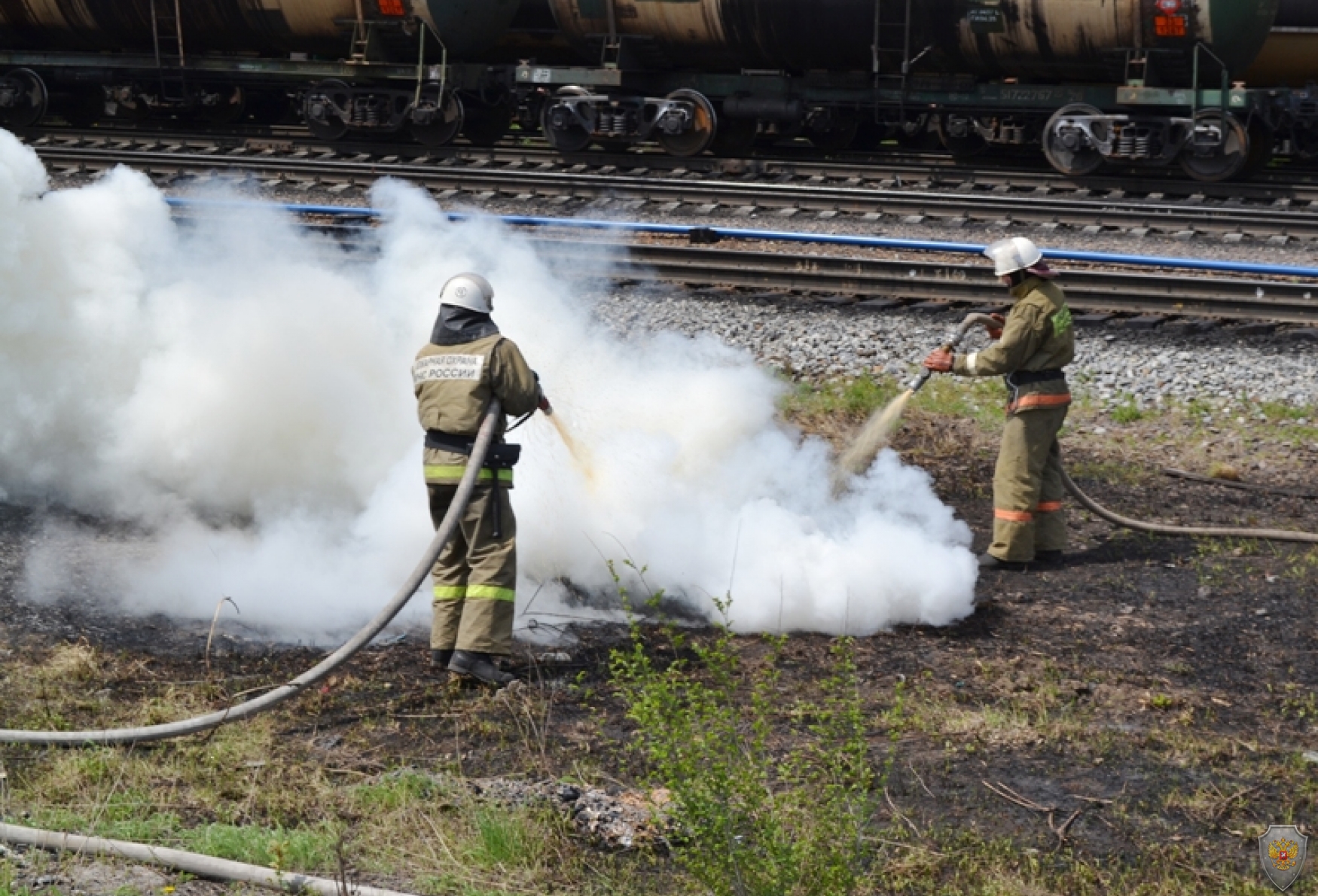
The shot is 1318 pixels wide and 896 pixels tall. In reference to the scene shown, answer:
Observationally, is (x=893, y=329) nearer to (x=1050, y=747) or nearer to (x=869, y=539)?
(x=869, y=539)

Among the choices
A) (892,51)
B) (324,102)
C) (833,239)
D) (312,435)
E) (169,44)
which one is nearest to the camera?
(312,435)

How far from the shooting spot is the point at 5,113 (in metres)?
21.0

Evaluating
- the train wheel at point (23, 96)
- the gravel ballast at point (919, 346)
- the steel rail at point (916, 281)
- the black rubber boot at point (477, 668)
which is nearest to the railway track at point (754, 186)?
the train wheel at point (23, 96)

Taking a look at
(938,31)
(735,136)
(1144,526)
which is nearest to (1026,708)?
(1144,526)

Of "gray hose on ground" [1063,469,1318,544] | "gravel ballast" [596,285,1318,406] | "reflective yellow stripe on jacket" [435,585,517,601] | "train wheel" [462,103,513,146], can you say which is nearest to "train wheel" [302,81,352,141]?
"train wheel" [462,103,513,146]

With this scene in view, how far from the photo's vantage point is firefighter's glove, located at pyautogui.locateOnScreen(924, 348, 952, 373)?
7.37 meters

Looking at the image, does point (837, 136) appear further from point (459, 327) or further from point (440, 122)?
point (459, 327)

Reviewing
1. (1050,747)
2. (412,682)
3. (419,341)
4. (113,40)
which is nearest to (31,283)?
(419,341)

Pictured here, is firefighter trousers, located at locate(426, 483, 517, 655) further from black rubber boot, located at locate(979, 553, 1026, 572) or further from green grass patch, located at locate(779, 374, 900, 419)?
green grass patch, located at locate(779, 374, 900, 419)

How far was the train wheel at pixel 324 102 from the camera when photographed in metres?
18.9

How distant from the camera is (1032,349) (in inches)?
288

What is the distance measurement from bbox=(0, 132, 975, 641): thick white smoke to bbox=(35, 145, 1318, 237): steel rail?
6426mm

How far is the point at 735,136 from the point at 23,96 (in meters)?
10.3

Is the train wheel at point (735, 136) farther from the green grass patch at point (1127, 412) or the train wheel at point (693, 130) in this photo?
the green grass patch at point (1127, 412)
